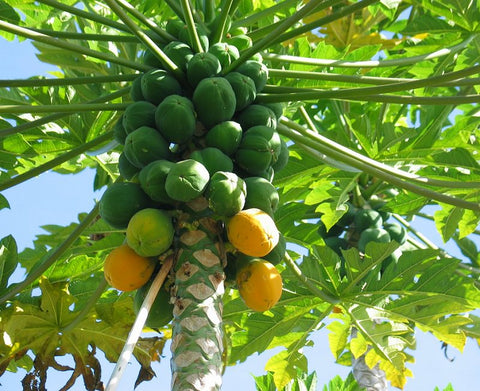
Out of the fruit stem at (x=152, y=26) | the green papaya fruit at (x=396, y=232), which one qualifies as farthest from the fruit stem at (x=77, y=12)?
the green papaya fruit at (x=396, y=232)

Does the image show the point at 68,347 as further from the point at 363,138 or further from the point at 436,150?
the point at 436,150

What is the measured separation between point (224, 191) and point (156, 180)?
0.78 ft

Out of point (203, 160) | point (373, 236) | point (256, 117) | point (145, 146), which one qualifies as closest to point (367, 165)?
point (256, 117)

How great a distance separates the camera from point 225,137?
2322 mm

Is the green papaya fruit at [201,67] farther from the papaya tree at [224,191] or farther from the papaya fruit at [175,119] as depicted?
the papaya fruit at [175,119]

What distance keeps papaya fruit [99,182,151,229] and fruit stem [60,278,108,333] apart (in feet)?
1.97

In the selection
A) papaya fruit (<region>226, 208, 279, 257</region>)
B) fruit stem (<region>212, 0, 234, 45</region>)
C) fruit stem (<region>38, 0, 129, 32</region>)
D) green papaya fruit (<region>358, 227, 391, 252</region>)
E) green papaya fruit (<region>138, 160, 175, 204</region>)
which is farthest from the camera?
green papaya fruit (<region>358, 227, 391, 252</region>)

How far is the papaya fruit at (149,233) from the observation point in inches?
81.4

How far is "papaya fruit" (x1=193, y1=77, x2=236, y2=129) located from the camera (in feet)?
7.71

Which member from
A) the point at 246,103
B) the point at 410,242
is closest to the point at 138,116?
the point at 246,103

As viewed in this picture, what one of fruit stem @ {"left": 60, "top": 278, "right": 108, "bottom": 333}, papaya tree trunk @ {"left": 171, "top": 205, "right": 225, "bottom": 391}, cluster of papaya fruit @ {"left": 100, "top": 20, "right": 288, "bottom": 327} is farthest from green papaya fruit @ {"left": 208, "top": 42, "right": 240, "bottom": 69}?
fruit stem @ {"left": 60, "top": 278, "right": 108, "bottom": 333}

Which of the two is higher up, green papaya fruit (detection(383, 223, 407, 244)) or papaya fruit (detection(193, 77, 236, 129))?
green papaya fruit (detection(383, 223, 407, 244))

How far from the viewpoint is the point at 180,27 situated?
2848mm

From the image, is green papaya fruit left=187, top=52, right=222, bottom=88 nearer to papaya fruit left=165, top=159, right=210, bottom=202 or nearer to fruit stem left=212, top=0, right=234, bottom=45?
fruit stem left=212, top=0, right=234, bottom=45
